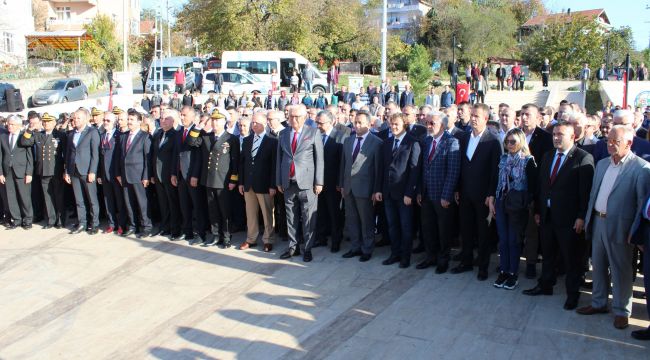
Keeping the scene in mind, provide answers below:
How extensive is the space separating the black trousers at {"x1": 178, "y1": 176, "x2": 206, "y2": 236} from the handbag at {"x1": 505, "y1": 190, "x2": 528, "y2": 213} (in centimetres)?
444

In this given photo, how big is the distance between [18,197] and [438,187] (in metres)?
7.11

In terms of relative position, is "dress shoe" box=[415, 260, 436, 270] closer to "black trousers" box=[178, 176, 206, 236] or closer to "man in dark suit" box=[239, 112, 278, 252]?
"man in dark suit" box=[239, 112, 278, 252]

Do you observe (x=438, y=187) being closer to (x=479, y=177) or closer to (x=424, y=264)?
(x=479, y=177)

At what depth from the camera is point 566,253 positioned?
5.93 m

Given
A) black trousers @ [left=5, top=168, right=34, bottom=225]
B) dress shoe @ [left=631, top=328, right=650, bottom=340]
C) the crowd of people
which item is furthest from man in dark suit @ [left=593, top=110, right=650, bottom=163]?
black trousers @ [left=5, top=168, right=34, bottom=225]

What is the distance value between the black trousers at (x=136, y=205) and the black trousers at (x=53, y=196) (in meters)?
1.36

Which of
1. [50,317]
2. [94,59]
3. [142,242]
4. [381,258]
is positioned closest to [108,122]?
[142,242]

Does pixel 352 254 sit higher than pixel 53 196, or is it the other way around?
pixel 53 196

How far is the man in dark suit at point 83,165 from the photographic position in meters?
9.13

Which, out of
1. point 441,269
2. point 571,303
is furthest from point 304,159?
point 571,303

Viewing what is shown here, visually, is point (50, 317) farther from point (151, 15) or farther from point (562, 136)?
point (151, 15)

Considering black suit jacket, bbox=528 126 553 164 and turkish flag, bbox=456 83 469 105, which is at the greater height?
turkish flag, bbox=456 83 469 105

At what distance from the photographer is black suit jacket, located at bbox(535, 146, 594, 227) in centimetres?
578

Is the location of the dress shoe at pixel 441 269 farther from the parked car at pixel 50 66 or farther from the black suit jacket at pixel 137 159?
the parked car at pixel 50 66
